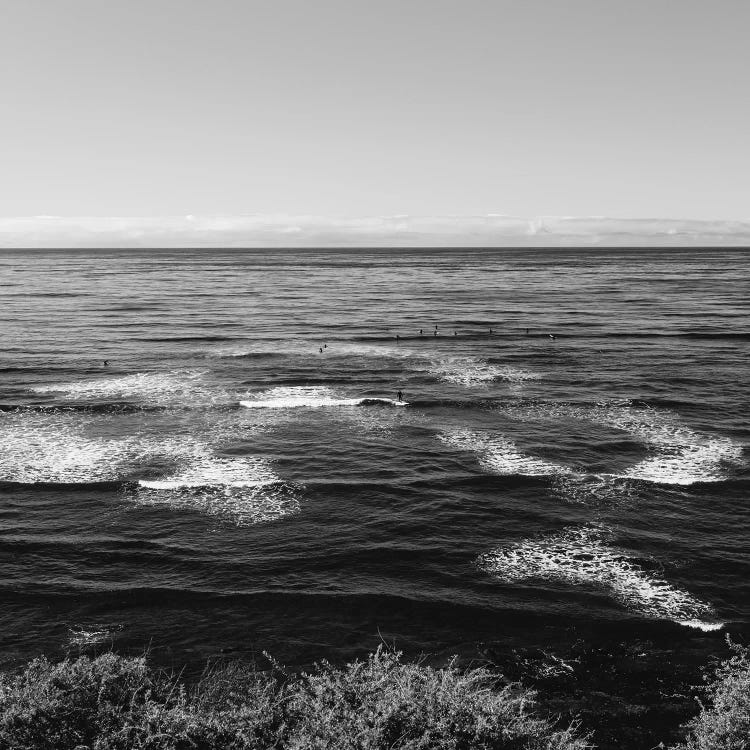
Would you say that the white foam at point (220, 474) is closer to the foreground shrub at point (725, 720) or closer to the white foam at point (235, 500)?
the white foam at point (235, 500)

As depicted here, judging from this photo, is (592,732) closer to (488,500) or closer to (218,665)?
(218,665)

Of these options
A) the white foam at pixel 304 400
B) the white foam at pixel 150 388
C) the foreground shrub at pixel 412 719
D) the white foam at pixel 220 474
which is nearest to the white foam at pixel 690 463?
the white foam at pixel 304 400

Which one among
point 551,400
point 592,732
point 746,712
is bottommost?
point 592,732

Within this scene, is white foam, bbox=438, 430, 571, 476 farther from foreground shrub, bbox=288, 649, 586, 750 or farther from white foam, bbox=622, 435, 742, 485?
foreground shrub, bbox=288, 649, 586, 750

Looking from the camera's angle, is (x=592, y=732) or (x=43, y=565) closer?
(x=592, y=732)

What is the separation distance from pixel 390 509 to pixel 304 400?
2071 cm

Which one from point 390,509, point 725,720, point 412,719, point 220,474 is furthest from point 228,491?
point 725,720

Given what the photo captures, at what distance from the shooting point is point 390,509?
33.8 metres

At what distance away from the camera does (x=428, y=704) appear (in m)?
17.0

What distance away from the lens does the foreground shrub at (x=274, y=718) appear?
16.2 meters

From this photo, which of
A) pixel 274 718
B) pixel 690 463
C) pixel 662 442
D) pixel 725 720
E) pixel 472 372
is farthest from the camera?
pixel 472 372

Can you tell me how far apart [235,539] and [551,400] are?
32123 millimetres

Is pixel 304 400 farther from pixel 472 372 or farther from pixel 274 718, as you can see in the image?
pixel 274 718

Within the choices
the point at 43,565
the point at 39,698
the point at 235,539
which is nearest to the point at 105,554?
the point at 43,565
